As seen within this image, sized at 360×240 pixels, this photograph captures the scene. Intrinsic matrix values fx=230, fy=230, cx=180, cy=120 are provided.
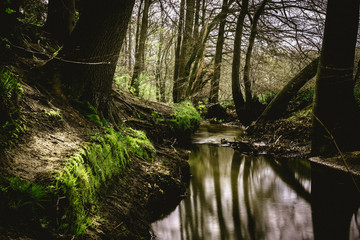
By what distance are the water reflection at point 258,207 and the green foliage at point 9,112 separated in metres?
2.12

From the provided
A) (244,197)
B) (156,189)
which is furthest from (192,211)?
(244,197)

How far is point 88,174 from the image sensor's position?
2.42 m

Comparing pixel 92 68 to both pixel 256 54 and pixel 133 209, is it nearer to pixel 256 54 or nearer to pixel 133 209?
pixel 133 209

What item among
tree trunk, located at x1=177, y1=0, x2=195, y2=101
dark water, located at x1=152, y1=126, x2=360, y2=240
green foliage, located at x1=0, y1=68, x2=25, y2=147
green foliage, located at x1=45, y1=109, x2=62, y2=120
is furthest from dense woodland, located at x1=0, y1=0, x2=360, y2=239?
tree trunk, located at x1=177, y1=0, x2=195, y2=101

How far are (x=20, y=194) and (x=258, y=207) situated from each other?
3.68 m

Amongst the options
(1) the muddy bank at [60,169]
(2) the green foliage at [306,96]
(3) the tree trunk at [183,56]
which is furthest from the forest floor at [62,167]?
(3) the tree trunk at [183,56]

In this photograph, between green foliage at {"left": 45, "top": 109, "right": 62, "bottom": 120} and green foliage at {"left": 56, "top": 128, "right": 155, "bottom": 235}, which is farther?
green foliage at {"left": 45, "top": 109, "right": 62, "bottom": 120}

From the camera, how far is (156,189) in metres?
3.63

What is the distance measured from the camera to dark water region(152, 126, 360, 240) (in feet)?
10.9

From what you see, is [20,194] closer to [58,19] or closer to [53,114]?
[53,114]

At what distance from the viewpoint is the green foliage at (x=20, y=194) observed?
1537mm

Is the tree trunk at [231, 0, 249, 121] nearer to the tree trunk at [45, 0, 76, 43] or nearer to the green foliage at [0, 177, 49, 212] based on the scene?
the tree trunk at [45, 0, 76, 43]

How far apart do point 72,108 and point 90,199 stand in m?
1.99

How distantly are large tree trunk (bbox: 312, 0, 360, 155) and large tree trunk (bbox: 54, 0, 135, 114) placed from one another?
475cm
